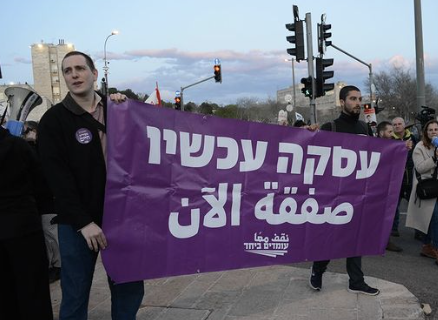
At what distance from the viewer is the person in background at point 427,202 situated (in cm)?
574

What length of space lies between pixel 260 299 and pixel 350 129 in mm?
1804

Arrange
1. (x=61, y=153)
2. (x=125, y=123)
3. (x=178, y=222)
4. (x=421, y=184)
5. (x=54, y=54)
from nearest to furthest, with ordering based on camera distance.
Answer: (x=61, y=153), (x=125, y=123), (x=178, y=222), (x=421, y=184), (x=54, y=54)

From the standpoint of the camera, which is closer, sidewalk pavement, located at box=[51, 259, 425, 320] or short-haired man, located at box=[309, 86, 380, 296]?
sidewalk pavement, located at box=[51, 259, 425, 320]

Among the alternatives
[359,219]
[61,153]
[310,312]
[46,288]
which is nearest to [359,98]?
[359,219]

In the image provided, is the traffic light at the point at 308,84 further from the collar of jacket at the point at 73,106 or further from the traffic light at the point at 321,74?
the collar of jacket at the point at 73,106

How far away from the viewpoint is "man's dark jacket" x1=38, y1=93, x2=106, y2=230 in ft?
8.64

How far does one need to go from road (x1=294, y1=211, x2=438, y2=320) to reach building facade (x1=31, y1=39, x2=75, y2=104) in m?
105

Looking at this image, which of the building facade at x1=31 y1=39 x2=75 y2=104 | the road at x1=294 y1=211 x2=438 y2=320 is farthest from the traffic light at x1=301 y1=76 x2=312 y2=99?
the building facade at x1=31 y1=39 x2=75 y2=104

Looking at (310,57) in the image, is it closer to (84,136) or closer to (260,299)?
(260,299)

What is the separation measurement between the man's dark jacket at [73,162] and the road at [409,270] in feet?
9.92

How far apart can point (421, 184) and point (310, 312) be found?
2.77 meters

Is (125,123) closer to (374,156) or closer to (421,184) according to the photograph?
(374,156)

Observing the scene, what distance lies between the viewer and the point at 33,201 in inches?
124

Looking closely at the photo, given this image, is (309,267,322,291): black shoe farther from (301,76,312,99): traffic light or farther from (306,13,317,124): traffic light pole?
(301,76,312,99): traffic light
